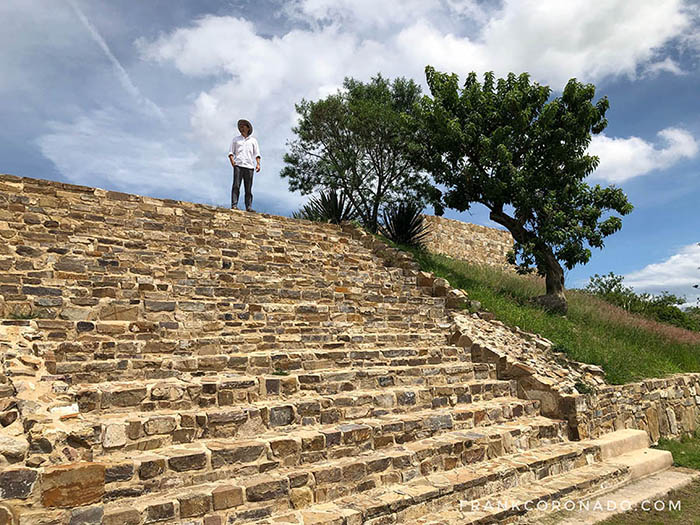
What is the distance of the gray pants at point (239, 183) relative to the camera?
425 inches

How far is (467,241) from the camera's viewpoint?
60.1 ft

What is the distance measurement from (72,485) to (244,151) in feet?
28.7

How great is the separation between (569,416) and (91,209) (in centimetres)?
866

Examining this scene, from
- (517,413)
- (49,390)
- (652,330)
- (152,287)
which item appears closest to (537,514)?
(517,413)

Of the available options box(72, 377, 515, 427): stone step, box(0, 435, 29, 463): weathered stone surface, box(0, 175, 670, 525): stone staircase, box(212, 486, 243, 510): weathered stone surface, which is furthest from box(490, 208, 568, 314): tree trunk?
box(0, 435, 29, 463): weathered stone surface

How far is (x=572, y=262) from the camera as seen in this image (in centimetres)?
1184

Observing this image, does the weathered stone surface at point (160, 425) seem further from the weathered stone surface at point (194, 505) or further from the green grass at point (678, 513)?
the green grass at point (678, 513)

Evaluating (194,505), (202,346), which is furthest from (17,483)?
(202,346)

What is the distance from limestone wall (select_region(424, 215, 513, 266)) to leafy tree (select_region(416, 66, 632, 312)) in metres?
3.96

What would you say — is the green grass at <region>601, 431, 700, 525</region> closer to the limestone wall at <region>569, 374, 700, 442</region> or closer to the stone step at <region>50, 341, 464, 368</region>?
the limestone wall at <region>569, 374, 700, 442</region>

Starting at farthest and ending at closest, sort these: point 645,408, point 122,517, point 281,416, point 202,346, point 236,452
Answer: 1. point 645,408
2. point 202,346
3. point 281,416
4. point 236,452
5. point 122,517

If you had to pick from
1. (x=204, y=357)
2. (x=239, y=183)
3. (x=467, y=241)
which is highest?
(x=467, y=241)

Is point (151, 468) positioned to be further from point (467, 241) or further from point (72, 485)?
point (467, 241)

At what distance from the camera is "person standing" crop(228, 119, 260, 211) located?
10.7 m
